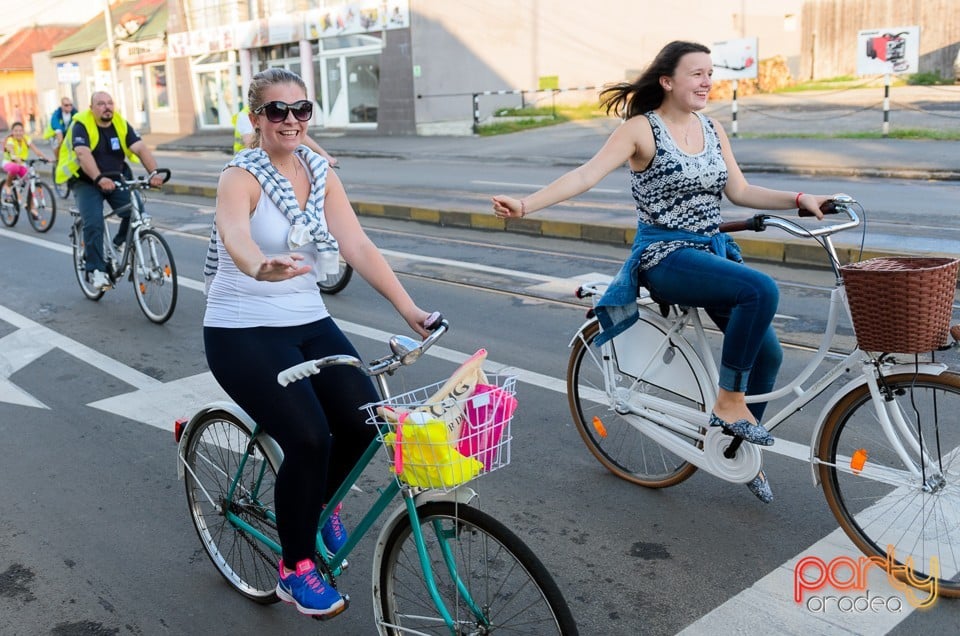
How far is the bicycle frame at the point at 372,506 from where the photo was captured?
2.74 meters

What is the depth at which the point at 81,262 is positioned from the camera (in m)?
8.95

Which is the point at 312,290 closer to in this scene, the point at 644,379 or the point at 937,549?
the point at 644,379

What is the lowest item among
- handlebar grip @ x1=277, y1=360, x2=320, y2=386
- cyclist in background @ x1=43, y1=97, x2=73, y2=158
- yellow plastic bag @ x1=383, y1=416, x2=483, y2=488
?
yellow plastic bag @ x1=383, y1=416, x2=483, y2=488

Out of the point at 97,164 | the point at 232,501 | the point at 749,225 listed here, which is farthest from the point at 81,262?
the point at 749,225

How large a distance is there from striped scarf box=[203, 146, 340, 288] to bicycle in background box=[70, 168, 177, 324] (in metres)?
4.85

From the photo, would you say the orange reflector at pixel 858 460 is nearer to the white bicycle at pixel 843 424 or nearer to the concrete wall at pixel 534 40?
the white bicycle at pixel 843 424

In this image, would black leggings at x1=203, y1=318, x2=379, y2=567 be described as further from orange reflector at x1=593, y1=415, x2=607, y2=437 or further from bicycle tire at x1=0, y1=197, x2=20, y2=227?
bicycle tire at x1=0, y1=197, x2=20, y2=227

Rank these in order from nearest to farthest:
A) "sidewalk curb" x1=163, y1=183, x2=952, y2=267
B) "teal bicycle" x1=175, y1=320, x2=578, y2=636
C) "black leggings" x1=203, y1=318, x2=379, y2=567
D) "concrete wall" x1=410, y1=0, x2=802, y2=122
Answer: "teal bicycle" x1=175, y1=320, x2=578, y2=636 → "black leggings" x1=203, y1=318, x2=379, y2=567 → "sidewalk curb" x1=163, y1=183, x2=952, y2=267 → "concrete wall" x1=410, y1=0, x2=802, y2=122

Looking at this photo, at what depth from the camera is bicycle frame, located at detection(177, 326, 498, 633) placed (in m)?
2.74

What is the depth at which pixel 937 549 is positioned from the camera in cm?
351

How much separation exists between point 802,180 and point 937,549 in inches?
516

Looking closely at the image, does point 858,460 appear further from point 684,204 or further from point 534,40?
point 534,40

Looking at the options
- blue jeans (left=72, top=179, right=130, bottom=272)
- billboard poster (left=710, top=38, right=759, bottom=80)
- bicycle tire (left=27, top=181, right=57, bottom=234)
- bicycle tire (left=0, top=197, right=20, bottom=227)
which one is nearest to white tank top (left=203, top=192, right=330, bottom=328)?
blue jeans (left=72, top=179, right=130, bottom=272)

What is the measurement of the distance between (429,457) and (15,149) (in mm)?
14805
